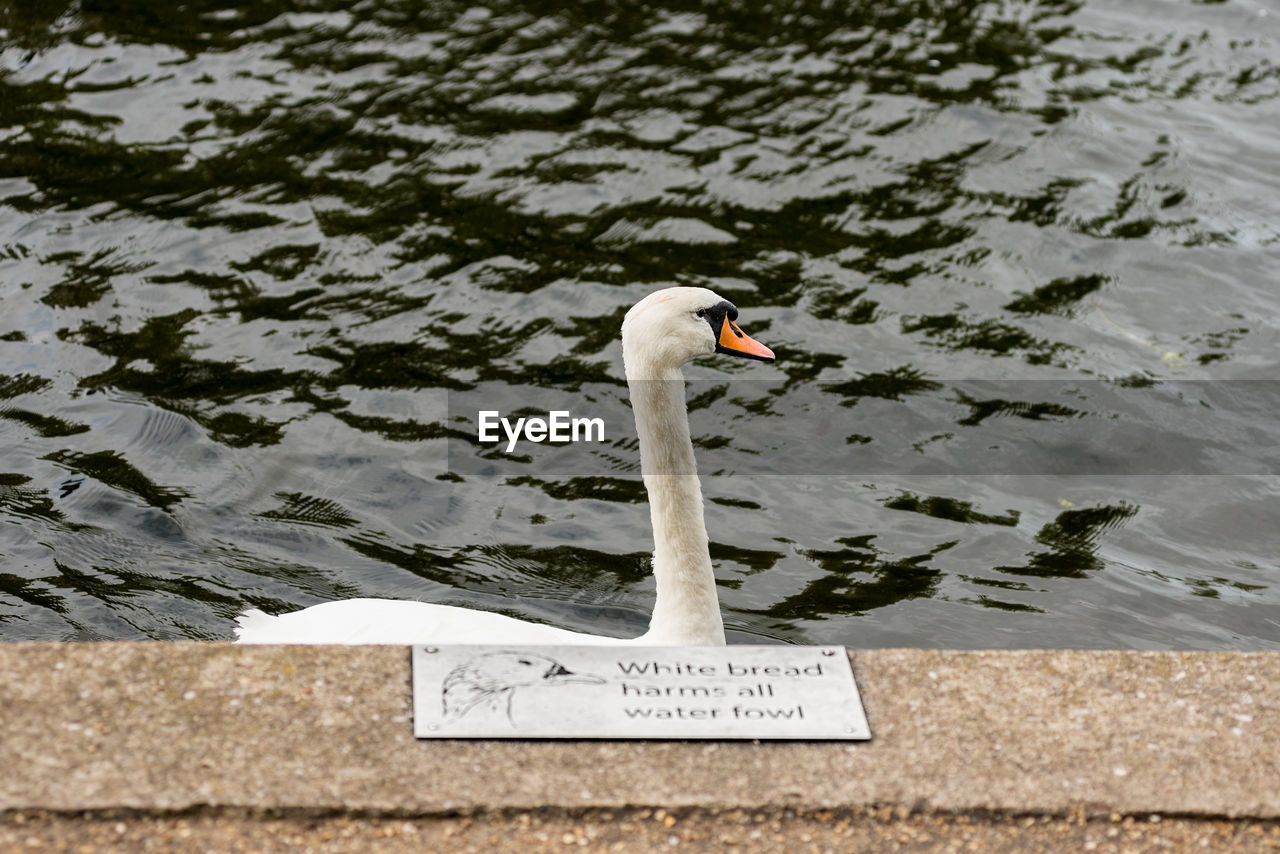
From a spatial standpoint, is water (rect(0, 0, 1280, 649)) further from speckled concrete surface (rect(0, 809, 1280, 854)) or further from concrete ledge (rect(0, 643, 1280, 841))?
speckled concrete surface (rect(0, 809, 1280, 854))

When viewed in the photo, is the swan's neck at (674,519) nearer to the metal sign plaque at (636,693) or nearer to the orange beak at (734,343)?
the orange beak at (734,343)

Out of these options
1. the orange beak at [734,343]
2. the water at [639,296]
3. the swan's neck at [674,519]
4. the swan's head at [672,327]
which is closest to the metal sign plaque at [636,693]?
the swan's neck at [674,519]

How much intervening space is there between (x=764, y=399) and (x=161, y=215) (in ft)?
14.0

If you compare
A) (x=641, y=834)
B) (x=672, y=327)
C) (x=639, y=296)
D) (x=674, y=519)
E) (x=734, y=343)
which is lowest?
(x=639, y=296)

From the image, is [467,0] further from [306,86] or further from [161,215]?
[161,215]

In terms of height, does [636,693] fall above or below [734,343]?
below

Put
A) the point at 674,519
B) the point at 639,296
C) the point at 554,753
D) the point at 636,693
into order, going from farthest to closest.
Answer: the point at 639,296 → the point at 674,519 → the point at 636,693 → the point at 554,753

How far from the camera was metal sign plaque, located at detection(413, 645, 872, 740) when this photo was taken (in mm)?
3703

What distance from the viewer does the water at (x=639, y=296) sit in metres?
6.98

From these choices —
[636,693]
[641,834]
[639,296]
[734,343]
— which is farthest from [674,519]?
[639,296]

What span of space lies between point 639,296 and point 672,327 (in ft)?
13.6

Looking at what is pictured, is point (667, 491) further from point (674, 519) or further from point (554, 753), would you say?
point (554, 753)

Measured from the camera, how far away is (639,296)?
9188mm

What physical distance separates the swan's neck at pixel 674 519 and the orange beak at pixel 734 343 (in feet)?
0.72
